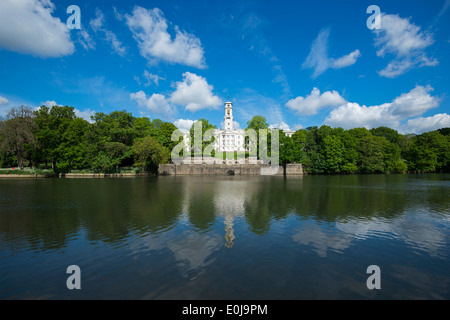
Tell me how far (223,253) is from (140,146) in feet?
152

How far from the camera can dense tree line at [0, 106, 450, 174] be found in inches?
1933

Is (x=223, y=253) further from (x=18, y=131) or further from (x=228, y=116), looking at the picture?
(x=228, y=116)

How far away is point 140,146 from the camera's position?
164ft

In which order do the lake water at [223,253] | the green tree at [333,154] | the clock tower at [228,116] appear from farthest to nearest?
the clock tower at [228,116]
the green tree at [333,154]
the lake water at [223,253]

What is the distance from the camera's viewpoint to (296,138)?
65875 millimetres

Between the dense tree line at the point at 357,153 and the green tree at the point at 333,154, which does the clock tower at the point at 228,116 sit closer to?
the dense tree line at the point at 357,153

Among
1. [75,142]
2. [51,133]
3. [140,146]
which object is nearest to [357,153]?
[140,146]

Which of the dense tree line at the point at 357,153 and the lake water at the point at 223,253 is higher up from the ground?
the dense tree line at the point at 357,153

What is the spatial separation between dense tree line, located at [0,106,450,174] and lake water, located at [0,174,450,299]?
40.1 meters

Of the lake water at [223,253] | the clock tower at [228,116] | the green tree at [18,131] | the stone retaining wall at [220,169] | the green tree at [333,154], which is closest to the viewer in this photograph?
the lake water at [223,253]

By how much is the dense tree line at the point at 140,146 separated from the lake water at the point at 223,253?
40060mm

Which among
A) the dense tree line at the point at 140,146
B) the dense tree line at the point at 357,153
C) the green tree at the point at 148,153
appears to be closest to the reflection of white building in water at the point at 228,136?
the dense tree line at the point at 140,146

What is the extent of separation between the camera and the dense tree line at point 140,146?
1933 inches
